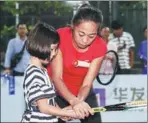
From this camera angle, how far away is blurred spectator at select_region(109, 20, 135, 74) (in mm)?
7715

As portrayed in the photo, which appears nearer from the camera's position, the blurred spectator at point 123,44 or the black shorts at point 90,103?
the black shorts at point 90,103

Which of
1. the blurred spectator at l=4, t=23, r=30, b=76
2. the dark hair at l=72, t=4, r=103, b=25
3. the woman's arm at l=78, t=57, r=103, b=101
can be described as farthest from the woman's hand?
the blurred spectator at l=4, t=23, r=30, b=76

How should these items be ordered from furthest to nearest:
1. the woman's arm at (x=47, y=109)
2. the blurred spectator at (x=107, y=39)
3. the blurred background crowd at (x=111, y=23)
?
the blurred background crowd at (x=111, y=23) → the blurred spectator at (x=107, y=39) → the woman's arm at (x=47, y=109)

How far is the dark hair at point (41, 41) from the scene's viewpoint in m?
2.96

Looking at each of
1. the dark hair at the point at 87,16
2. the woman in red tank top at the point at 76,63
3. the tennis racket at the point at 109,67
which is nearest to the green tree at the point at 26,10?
the tennis racket at the point at 109,67

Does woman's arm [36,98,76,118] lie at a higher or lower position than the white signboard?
higher

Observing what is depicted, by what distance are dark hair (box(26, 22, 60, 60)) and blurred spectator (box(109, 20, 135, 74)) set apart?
185 inches

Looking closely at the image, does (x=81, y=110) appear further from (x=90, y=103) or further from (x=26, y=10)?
(x=26, y=10)

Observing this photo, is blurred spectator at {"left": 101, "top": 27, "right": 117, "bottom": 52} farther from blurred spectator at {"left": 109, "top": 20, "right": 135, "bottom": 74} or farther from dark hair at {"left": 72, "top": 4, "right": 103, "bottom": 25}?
dark hair at {"left": 72, "top": 4, "right": 103, "bottom": 25}

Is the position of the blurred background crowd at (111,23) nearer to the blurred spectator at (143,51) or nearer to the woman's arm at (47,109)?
the blurred spectator at (143,51)

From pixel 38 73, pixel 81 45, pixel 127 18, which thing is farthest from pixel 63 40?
pixel 127 18

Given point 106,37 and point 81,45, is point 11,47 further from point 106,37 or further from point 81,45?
point 81,45

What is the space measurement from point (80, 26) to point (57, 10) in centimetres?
492

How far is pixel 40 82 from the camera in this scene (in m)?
2.93
